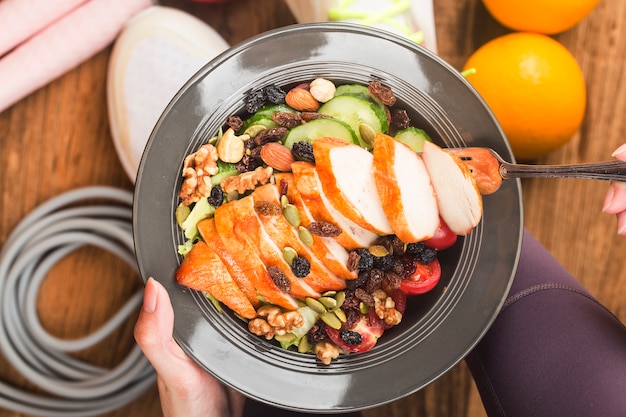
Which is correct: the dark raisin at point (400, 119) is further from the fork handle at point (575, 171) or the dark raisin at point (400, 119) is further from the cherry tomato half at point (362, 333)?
the cherry tomato half at point (362, 333)

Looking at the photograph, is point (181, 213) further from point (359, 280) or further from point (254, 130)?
point (359, 280)

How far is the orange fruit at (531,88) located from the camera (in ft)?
3.77

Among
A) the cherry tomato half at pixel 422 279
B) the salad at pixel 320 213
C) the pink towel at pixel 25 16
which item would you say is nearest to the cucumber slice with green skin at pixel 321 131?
the salad at pixel 320 213

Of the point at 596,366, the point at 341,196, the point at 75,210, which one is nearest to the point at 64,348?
the point at 75,210

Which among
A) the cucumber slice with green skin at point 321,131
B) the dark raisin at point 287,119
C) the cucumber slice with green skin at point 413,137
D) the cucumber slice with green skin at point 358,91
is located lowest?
the cucumber slice with green skin at point 413,137

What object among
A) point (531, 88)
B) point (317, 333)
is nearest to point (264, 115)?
point (317, 333)

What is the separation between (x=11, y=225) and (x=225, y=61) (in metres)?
0.81

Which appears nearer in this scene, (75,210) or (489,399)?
(489,399)

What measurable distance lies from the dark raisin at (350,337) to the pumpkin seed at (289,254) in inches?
5.3

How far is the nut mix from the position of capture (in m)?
0.87

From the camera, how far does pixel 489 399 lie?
1136mm

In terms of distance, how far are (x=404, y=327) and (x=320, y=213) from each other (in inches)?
8.8

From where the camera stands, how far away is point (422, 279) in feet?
2.98

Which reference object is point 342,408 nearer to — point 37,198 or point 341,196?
point 341,196
